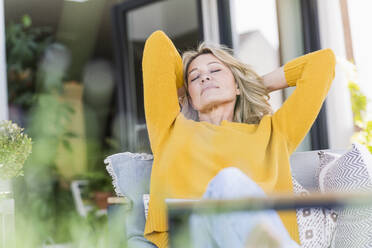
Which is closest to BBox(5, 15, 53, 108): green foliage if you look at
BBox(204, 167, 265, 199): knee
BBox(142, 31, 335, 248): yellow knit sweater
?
BBox(142, 31, 335, 248): yellow knit sweater

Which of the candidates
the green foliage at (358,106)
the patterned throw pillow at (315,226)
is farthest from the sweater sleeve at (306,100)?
the green foliage at (358,106)

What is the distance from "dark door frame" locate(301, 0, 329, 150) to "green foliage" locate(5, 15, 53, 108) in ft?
7.60

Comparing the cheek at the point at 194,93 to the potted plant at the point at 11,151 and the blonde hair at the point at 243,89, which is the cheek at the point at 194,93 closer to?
the blonde hair at the point at 243,89

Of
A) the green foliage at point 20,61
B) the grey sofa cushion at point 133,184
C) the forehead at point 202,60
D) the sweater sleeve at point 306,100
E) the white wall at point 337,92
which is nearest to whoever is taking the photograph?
the grey sofa cushion at point 133,184

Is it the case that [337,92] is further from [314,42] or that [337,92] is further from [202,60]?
[202,60]

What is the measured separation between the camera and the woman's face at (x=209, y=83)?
1.83 meters

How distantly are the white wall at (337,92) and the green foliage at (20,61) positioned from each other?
2.48 m

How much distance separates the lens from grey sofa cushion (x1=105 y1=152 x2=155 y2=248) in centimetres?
169

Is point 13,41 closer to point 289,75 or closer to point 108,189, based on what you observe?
point 108,189

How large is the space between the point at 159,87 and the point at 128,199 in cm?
45

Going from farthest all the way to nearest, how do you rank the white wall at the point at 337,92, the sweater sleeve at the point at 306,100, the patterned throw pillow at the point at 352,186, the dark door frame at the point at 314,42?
1. the dark door frame at the point at 314,42
2. the white wall at the point at 337,92
3. the sweater sleeve at the point at 306,100
4. the patterned throw pillow at the point at 352,186

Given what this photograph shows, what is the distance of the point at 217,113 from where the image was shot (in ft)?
6.18

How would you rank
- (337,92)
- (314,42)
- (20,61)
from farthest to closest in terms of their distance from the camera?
(20,61) < (314,42) < (337,92)

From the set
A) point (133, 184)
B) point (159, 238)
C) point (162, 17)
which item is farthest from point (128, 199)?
point (162, 17)
